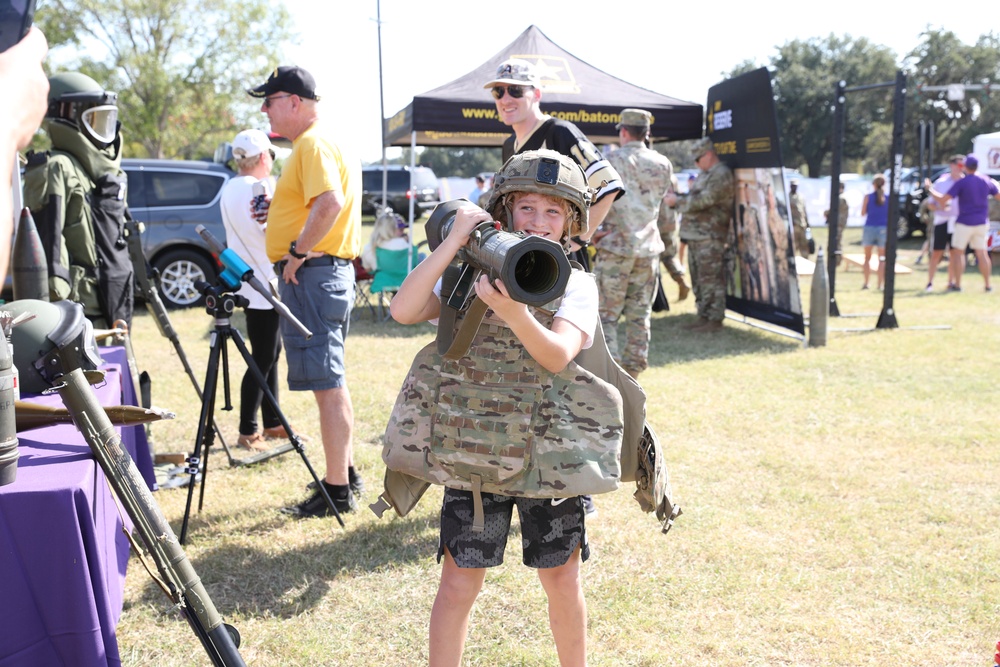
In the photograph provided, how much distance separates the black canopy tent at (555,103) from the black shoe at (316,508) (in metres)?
5.87

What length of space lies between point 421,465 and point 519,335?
467 millimetres

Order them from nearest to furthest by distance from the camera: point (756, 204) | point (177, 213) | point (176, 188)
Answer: point (756, 204) < point (177, 213) < point (176, 188)

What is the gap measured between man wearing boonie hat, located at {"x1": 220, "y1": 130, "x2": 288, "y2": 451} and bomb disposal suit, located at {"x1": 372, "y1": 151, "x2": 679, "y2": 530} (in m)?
2.77

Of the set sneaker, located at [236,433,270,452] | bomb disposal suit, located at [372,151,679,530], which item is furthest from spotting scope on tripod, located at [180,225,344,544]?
bomb disposal suit, located at [372,151,679,530]

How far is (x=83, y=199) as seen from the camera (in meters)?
3.92

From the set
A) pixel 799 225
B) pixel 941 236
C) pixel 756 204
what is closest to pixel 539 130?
pixel 756 204

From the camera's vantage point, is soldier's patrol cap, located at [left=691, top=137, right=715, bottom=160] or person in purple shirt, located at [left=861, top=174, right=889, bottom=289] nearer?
soldier's patrol cap, located at [left=691, top=137, right=715, bottom=160]

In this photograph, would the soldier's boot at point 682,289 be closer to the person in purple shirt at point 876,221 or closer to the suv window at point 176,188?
the person in purple shirt at point 876,221

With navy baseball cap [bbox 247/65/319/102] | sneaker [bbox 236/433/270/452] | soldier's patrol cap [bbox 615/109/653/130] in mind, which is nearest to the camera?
navy baseball cap [bbox 247/65/319/102]

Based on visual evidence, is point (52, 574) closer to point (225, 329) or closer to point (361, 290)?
point (225, 329)

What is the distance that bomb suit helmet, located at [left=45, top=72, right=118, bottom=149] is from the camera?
12.6ft

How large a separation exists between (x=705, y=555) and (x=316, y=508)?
71.3 inches

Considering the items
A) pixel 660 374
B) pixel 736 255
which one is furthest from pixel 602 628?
pixel 736 255

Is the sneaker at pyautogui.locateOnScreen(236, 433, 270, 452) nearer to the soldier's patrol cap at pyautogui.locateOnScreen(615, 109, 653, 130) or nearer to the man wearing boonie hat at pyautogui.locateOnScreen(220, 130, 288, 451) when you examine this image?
the man wearing boonie hat at pyautogui.locateOnScreen(220, 130, 288, 451)
